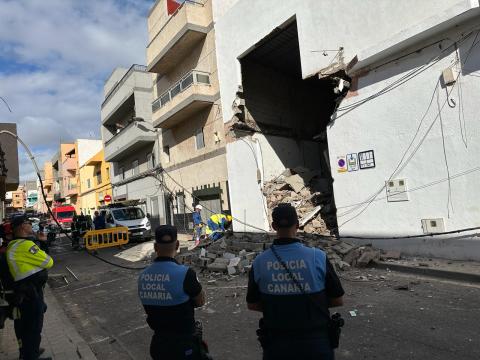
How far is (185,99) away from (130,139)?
906 cm

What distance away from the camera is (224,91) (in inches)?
619

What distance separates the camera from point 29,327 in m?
4.38

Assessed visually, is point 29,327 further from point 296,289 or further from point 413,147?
point 413,147

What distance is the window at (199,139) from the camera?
1879 cm

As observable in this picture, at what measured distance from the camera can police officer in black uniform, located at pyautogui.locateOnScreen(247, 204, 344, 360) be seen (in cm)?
226

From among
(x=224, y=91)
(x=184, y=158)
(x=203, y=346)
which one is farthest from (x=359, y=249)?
(x=184, y=158)

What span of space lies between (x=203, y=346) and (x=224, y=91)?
13.8 meters

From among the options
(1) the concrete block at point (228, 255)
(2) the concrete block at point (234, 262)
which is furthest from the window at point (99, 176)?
(2) the concrete block at point (234, 262)

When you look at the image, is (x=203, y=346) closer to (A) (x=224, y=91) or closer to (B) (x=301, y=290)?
(B) (x=301, y=290)

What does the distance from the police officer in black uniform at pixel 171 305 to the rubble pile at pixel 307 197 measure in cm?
1023

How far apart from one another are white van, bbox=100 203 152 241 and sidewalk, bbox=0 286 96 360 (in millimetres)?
12257

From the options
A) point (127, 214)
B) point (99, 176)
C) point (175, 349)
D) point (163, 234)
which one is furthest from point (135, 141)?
point (175, 349)

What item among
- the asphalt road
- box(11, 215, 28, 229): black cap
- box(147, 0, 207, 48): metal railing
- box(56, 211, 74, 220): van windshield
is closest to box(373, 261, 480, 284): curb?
the asphalt road

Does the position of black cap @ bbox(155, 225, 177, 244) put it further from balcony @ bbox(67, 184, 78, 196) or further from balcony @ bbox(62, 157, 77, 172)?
balcony @ bbox(67, 184, 78, 196)
